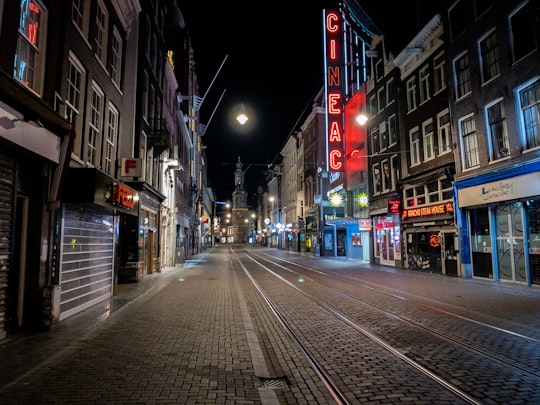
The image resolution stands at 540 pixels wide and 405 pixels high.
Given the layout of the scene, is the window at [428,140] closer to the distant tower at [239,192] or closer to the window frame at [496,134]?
the window frame at [496,134]

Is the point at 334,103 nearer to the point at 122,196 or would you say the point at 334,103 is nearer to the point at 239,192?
the point at 122,196

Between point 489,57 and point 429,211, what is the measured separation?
7.97 m

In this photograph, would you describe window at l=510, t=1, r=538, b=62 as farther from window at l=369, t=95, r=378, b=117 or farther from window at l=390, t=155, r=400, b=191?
window at l=369, t=95, r=378, b=117

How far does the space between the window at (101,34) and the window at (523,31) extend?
15.6m

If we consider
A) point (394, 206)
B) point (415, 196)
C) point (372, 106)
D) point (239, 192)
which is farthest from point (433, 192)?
point (239, 192)

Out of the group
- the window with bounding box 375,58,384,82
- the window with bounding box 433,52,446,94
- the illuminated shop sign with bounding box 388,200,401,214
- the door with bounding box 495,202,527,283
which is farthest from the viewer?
the window with bounding box 375,58,384,82

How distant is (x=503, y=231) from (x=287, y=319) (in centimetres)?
1206

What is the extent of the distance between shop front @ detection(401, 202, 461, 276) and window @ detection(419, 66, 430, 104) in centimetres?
637

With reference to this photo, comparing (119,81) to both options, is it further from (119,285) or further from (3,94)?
(3,94)

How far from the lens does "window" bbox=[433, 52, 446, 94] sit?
68.3 feet

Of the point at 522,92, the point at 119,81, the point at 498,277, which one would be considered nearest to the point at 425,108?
the point at 522,92

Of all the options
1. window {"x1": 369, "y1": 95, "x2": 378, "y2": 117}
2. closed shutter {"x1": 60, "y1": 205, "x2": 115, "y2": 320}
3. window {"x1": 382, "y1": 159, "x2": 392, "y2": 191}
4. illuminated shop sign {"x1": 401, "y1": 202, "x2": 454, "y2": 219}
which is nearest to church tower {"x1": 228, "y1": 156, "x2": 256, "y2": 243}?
window {"x1": 369, "y1": 95, "x2": 378, "y2": 117}

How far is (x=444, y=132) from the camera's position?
67.8 feet

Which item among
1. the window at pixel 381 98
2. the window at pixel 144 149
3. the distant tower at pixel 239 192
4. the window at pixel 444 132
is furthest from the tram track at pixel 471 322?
the distant tower at pixel 239 192
